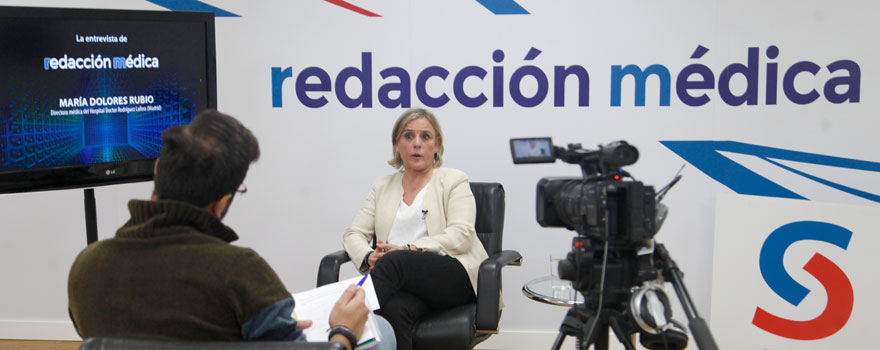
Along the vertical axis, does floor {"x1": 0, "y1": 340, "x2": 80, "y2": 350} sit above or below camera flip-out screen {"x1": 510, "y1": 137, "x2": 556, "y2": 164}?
below

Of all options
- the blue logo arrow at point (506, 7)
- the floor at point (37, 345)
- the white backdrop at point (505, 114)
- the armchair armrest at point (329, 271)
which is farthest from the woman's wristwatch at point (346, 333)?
the floor at point (37, 345)

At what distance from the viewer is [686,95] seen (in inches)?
159

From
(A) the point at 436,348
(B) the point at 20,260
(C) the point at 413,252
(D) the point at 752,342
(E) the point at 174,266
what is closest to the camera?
(E) the point at 174,266

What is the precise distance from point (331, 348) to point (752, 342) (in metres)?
2.81

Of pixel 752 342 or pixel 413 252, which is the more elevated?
pixel 413 252

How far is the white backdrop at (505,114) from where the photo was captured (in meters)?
3.97

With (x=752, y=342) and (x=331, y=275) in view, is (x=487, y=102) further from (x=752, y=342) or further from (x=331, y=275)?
(x=752, y=342)

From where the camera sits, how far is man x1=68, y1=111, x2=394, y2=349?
1556mm

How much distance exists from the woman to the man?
4.97 ft

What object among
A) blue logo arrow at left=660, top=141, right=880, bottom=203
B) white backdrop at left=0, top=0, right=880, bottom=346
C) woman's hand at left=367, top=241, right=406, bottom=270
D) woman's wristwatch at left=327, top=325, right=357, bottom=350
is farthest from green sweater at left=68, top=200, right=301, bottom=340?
blue logo arrow at left=660, top=141, right=880, bottom=203

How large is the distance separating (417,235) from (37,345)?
7.96ft

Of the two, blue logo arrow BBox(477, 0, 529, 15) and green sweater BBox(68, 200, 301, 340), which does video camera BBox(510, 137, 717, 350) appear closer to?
green sweater BBox(68, 200, 301, 340)

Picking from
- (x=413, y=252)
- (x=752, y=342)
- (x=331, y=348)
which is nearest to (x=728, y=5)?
(x=752, y=342)

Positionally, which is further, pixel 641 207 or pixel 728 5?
pixel 728 5
